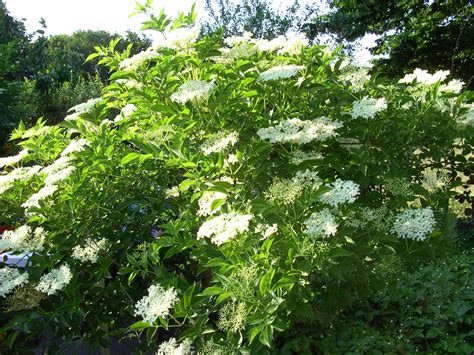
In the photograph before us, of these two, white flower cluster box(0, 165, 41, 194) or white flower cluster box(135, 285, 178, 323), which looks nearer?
white flower cluster box(135, 285, 178, 323)

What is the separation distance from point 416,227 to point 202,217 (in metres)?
1.07

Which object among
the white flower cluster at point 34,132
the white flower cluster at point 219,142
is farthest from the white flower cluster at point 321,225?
A: the white flower cluster at point 34,132

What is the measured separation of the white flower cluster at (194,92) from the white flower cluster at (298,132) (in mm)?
324

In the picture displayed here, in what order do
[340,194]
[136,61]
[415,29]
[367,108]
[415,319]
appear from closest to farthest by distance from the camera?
[340,194] < [367,108] < [136,61] < [415,319] < [415,29]

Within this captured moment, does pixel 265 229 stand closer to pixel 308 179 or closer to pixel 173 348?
pixel 308 179

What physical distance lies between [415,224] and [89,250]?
1.65 metres

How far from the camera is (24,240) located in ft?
8.64

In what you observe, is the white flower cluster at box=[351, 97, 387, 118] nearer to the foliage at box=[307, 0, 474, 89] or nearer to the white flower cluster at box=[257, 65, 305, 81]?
the white flower cluster at box=[257, 65, 305, 81]

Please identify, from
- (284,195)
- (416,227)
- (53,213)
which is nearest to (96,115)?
(53,213)

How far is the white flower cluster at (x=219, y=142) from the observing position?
2.33 meters

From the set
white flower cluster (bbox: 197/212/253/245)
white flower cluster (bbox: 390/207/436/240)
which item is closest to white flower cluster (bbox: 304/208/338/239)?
white flower cluster (bbox: 197/212/253/245)

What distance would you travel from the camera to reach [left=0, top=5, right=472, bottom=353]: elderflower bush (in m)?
2.21

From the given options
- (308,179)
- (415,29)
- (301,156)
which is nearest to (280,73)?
(301,156)

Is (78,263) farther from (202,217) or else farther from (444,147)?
(444,147)
